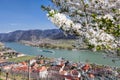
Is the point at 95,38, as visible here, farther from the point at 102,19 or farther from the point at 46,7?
the point at 46,7

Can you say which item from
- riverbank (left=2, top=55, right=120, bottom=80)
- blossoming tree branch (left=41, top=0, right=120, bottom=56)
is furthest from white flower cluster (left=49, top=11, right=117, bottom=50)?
riverbank (left=2, top=55, right=120, bottom=80)

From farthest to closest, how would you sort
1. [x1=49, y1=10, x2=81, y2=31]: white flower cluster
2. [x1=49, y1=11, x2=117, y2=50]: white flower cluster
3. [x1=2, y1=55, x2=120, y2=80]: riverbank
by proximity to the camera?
[x1=2, y1=55, x2=120, y2=80]: riverbank, [x1=49, y1=11, x2=117, y2=50]: white flower cluster, [x1=49, y1=10, x2=81, y2=31]: white flower cluster

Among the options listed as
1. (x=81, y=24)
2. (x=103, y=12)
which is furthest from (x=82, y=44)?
(x=103, y=12)

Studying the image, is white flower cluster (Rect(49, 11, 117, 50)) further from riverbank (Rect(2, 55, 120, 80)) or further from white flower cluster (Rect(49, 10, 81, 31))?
riverbank (Rect(2, 55, 120, 80))

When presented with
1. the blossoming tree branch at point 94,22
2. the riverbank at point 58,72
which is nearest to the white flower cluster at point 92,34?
the blossoming tree branch at point 94,22

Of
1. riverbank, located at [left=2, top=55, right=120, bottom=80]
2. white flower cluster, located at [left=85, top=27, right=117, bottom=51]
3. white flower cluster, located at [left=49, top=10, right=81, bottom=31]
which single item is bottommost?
riverbank, located at [left=2, top=55, right=120, bottom=80]

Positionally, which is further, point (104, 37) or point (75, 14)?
point (75, 14)

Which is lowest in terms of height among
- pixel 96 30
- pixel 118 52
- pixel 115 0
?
pixel 118 52

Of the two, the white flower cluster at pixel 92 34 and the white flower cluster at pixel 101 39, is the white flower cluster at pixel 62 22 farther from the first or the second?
the white flower cluster at pixel 101 39
